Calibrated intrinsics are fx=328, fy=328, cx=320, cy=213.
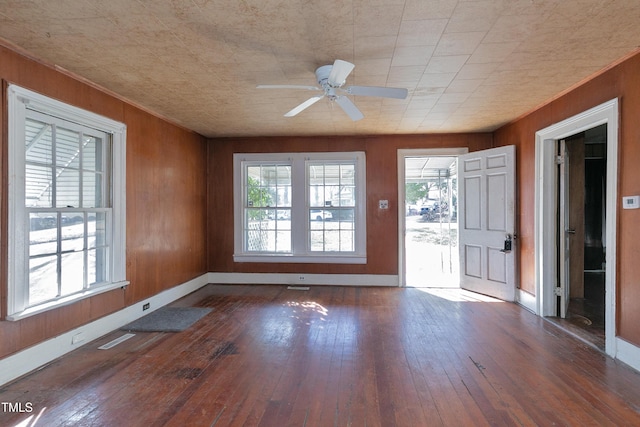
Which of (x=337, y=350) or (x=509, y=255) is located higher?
(x=509, y=255)

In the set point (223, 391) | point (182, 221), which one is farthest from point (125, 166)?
point (223, 391)

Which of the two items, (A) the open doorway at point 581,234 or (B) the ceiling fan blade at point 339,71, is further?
(A) the open doorway at point 581,234

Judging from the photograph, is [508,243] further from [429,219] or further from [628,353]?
[429,219]

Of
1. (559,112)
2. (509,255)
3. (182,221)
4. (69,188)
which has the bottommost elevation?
(509,255)

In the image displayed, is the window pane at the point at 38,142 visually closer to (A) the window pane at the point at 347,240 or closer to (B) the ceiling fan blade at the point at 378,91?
(B) the ceiling fan blade at the point at 378,91

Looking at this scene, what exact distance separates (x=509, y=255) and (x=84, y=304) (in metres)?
5.08

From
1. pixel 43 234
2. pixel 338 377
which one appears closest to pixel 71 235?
pixel 43 234

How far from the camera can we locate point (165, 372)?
2.64 m

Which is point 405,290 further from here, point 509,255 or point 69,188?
point 69,188

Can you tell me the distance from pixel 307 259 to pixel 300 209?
34.2 inches

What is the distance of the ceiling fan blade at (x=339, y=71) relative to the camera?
2.33 meters

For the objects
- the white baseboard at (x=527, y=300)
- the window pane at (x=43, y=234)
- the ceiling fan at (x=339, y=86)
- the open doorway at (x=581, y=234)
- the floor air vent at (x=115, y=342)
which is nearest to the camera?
the ceiling fan at (x=339, y=86)

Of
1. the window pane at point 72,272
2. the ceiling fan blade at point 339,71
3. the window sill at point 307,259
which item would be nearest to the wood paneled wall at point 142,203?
the window pane at point 72,272

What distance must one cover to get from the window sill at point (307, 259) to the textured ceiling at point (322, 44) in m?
2.66
